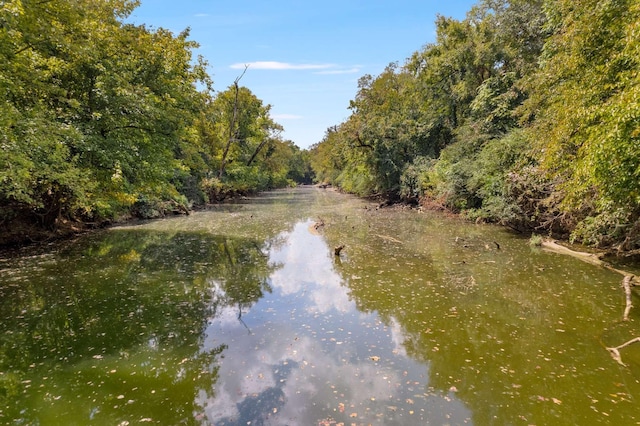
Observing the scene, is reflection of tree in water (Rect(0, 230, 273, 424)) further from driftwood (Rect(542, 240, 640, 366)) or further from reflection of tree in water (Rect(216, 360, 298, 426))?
driftwood (Rect(542, 240, 640, 366))

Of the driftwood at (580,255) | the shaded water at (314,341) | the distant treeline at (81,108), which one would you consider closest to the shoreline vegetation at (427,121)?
the distant treeline at (81,108)

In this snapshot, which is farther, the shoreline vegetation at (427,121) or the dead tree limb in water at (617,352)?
the shoreline vegetation at (427,121)

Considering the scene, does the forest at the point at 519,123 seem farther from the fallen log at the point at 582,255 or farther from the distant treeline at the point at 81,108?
the distant treeline at the point at 81,108

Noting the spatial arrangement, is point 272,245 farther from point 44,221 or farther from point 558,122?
point 558,122

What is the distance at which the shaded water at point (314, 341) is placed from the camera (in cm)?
492

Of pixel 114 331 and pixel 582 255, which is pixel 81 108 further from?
pixel 582 255

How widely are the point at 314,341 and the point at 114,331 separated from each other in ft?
13.3

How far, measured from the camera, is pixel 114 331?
7.27 m

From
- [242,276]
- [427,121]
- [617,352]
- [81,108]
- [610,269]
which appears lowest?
[242,276]

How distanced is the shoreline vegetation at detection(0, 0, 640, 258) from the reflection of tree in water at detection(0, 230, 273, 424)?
320 cm

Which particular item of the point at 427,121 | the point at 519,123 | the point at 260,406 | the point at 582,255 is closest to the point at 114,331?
the point at 260,406

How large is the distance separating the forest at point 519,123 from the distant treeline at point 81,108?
13.4 metres

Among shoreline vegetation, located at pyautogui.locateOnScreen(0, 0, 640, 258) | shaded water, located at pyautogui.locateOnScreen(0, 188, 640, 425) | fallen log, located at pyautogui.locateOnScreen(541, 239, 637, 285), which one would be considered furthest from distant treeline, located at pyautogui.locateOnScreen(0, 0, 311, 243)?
fallen log, located at pyautogui.locateOnScreen(541, 239, 637, 285)

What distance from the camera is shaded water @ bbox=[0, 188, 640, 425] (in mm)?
4922
